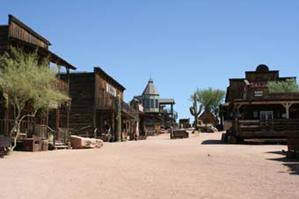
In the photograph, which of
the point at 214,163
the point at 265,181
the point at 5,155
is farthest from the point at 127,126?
the point at 265,181

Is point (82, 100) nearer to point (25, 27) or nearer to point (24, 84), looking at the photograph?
point (25, 27)

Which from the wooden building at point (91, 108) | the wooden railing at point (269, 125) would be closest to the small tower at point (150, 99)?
the wooden building at point (91, 108)

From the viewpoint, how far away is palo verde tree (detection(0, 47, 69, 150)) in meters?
22.0

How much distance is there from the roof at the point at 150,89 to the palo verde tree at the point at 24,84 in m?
56.2

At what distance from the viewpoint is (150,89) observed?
270 feet

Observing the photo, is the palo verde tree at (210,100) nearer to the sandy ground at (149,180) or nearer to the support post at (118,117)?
the support post at (118,117)

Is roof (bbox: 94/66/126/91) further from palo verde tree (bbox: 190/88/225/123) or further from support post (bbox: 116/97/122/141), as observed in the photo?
palo verde tree (bbox: 190/88/225/123)

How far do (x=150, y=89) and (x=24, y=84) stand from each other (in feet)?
199

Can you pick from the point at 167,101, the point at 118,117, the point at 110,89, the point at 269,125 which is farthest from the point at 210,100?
the point at 269,125

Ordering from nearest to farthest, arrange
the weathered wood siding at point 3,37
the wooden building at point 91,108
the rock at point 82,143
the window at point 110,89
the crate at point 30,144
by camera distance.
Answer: the crate at point 30,144, the weathered wood siding at point 3,37, the rock at point 82,143, the wooden building at point 91,108, the window at point 110,89

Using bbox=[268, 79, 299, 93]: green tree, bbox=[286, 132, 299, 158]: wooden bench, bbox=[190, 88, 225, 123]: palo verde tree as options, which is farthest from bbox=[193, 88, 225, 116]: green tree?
bbox=[286, 132, 299, 158]: wooden bench

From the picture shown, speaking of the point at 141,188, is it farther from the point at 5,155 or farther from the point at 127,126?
the point at 127,126

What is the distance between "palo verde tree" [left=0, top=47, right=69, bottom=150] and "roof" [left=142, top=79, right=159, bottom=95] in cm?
5621

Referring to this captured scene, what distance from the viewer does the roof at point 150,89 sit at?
267 ft
